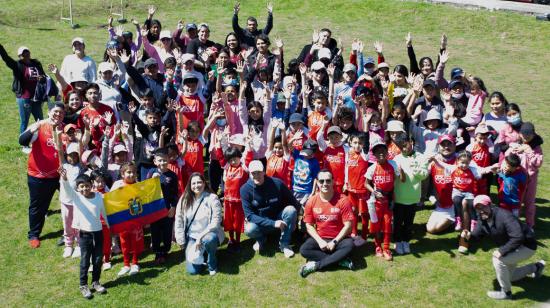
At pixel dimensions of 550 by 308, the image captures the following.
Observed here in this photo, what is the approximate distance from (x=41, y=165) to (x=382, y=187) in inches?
246

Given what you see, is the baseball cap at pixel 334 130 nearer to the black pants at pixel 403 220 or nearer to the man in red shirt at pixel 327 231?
the man in red shirt at pixel 327 231

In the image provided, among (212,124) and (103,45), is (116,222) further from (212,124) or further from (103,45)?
(103,45)

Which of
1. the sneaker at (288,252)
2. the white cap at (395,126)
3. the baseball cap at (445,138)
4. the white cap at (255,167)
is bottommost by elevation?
A: the sneaker at (288,252)

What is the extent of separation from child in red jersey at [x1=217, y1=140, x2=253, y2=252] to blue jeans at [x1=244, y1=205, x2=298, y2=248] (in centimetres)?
28

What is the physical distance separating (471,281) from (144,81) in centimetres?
787

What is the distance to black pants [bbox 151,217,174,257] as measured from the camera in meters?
9.79

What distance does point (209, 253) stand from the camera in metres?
9.27

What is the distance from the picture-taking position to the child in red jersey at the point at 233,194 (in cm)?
992

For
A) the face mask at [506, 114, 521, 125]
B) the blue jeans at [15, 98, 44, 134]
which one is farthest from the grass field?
the face mask at [506, 114, 521, 125]

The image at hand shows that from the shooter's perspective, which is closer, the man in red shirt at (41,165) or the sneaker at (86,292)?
the sneaker at (86,292)

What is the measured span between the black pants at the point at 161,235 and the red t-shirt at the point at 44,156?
7.44ft

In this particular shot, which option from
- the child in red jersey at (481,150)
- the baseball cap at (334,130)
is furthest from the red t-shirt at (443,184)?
the baseball cap at (334,130)

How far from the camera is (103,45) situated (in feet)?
84.4

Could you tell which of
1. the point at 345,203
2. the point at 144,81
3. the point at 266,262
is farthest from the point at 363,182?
the point at 144,81
